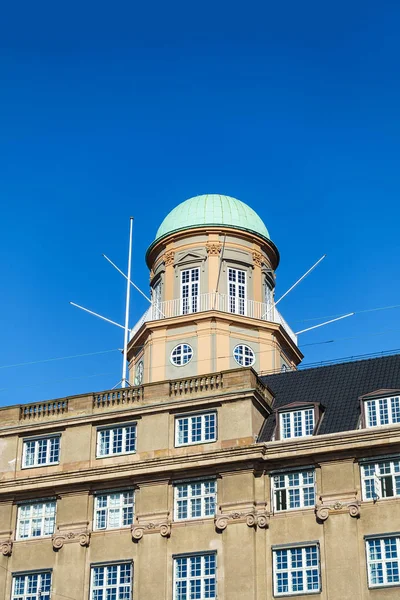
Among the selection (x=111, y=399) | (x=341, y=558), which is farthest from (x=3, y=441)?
(x=341, y=558)

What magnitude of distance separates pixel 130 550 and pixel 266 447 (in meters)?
7.54

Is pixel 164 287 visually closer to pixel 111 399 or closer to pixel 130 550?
pixel 111 399

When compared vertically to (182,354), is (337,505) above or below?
below

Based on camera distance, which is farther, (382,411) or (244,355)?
(244,355)

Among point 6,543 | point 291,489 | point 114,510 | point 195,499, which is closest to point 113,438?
point 114,510

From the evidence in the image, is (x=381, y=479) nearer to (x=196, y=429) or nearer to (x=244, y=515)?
(x=244, y=515)

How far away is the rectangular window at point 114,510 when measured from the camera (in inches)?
1950

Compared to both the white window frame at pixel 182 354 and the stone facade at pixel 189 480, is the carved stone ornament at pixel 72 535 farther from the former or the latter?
the white window frame at pixel 182 354

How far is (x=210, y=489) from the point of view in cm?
4853

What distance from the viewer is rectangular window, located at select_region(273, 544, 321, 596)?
148ft

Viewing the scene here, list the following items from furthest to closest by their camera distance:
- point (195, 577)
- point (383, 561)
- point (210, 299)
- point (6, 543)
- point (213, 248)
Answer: point (213, 248)
point (210, 299)
point (6, 543)
point (195, 577)
point (383, 561)

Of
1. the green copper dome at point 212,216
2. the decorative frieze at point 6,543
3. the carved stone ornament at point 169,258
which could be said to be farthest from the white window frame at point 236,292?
the decorative frieze at point 6,543

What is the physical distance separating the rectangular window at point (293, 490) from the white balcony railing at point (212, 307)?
656 inches

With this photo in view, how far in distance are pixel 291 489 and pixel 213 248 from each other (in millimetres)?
21610
